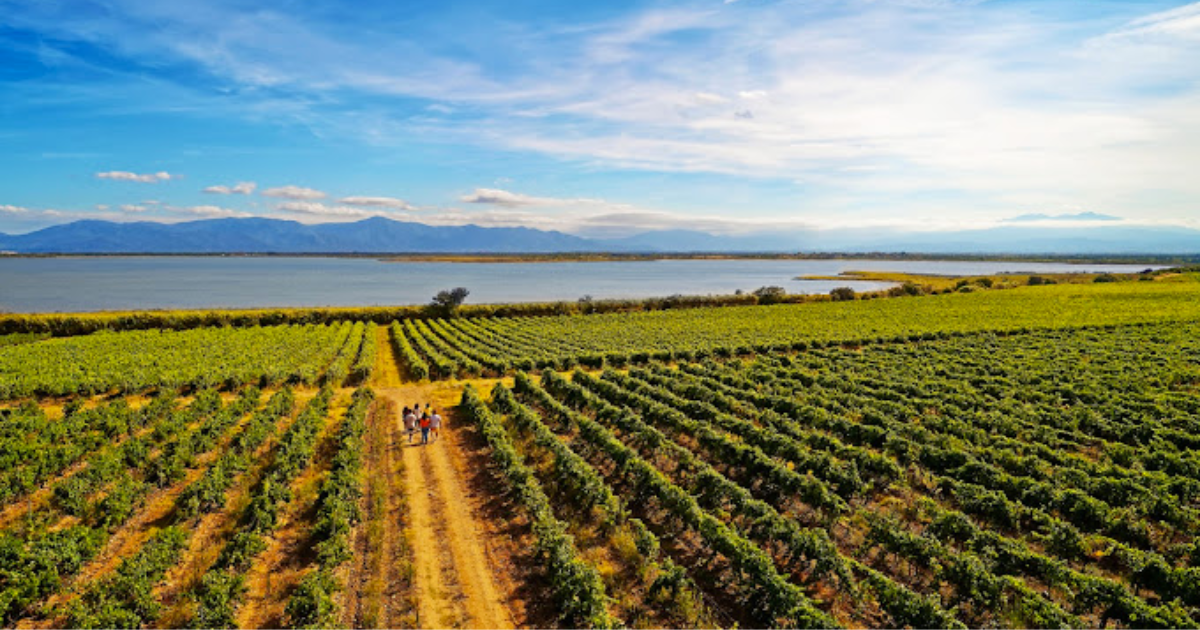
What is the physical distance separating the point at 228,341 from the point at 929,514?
56.0m

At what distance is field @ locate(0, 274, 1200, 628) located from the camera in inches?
475

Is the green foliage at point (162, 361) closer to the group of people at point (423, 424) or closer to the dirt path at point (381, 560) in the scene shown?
the group of people at point (423, 424)

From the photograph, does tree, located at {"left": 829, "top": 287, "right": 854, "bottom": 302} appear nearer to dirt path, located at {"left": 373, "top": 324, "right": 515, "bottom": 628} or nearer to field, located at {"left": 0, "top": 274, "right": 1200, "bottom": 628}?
field, located at {"left": 0, "top": 274, "right": 1200, "bottom": 628}

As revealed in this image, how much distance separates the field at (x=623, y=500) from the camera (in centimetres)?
1207

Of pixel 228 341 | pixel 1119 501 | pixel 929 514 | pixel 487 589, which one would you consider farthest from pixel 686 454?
pixel 228 341

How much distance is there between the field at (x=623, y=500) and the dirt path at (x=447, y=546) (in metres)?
0.09

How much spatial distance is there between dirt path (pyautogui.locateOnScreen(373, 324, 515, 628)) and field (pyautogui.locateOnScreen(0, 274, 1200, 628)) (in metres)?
0.09

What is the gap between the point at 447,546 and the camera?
1537 cm

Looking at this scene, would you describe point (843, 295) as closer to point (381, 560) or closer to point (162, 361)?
point (162, 361)

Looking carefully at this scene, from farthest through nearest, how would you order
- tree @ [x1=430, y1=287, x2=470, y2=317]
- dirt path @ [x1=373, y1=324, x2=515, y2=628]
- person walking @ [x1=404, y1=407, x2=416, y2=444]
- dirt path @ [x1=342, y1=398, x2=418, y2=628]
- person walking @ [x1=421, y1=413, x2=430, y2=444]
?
tree @ [x1=430, y1=287, x2=470, y2=317]
person walking @ [x1=404, y1=407, x2=416, y2=444]
person walking @ [x1=421, y1=413, x2=430, y2=444]
dirt path @ [x1=373, y1=324, x2=515, y2=628]
dirt path @ [x1=342, y1=398, x2=418, y2=628]

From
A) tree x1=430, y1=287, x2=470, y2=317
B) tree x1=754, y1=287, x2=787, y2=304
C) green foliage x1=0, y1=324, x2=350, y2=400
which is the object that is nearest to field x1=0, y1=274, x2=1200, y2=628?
green foliage x1=0, y1=324, x2=350, y2=400

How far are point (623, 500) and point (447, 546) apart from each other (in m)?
5.29

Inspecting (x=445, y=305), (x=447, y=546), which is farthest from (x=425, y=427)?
(x=445, y=305)

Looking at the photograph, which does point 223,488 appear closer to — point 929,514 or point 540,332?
point 929,514
